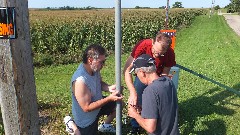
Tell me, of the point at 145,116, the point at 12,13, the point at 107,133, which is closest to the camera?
the point at 12,13

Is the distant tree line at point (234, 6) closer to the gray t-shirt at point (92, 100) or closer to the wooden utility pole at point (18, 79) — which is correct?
the gray t-shirt at point (92, 100)

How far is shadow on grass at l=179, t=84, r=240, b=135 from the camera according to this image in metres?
5.11

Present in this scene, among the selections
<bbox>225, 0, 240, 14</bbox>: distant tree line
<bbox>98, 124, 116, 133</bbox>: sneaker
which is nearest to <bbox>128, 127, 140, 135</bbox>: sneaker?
<bbox>98, 124, 116, 133</bbox>: sneaker

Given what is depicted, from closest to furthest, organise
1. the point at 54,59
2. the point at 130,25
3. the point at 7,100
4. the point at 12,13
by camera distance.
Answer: the point at 12,13
the point at 7,100
the point at 54,59
the point at 130,25

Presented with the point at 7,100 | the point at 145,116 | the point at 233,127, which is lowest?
A: the point at 233,127

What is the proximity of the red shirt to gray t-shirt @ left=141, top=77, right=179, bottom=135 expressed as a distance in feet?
4.21

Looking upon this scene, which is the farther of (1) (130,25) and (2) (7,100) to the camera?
(1) (130,25)

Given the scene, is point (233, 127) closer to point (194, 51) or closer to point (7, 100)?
point (7, 100)

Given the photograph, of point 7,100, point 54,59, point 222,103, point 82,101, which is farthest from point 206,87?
point 54,59

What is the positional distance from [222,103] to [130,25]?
12.6 m

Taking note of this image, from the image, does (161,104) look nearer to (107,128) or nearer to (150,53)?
(150,53)

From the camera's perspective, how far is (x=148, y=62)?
302cm

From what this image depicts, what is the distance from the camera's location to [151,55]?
418 centimetres

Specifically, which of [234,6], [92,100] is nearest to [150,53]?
[92,100]
